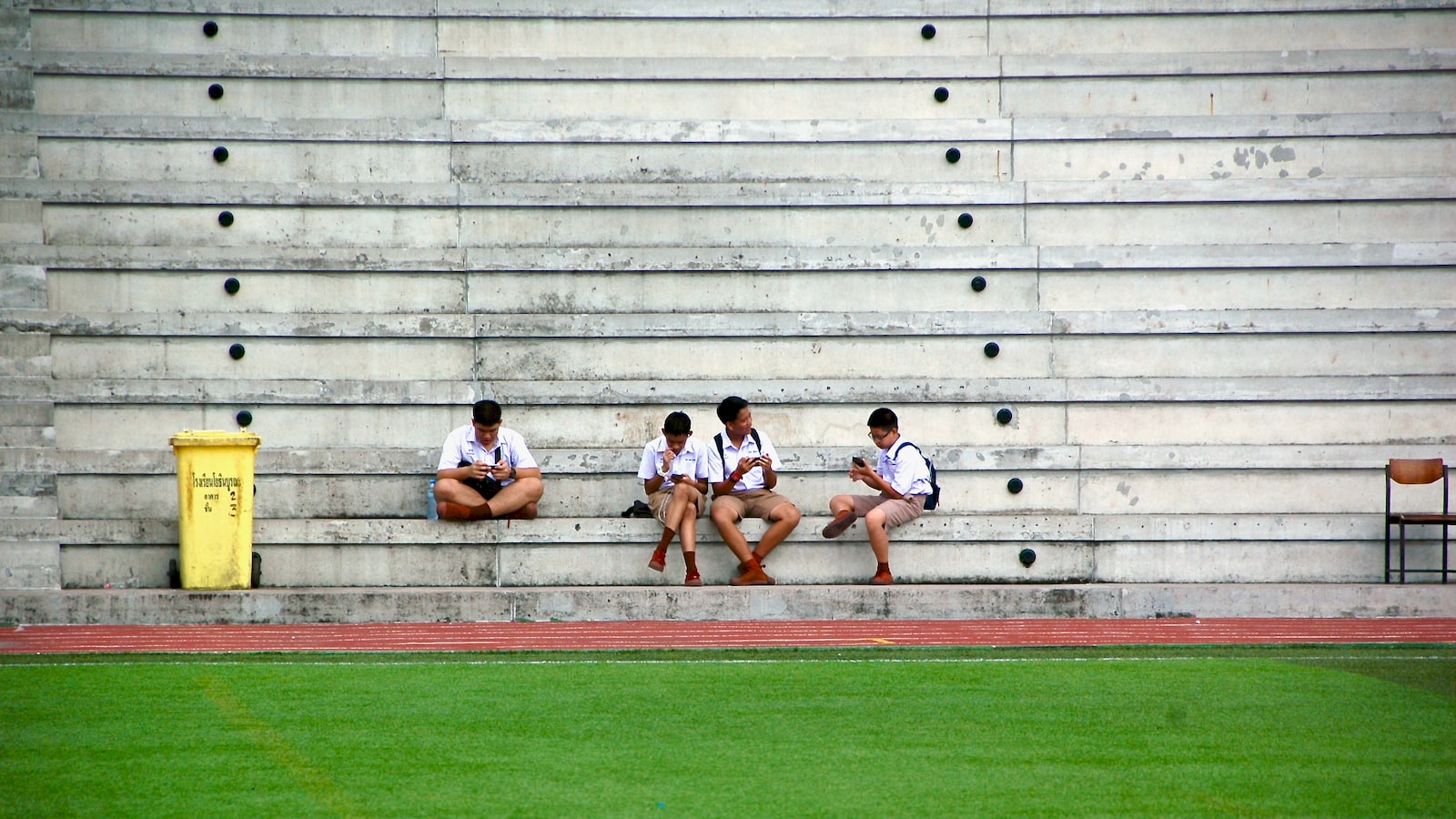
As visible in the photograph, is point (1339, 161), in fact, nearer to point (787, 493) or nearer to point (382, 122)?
point (787, 493)

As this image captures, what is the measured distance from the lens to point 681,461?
13477mm

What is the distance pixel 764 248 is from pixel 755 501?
2884mm

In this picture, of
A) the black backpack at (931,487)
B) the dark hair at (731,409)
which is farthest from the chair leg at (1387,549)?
the dark hair at (731,409)

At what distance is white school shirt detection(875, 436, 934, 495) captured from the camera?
13.6 m

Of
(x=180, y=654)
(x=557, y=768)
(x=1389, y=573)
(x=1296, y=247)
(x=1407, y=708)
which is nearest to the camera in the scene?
(x=557, y=768)

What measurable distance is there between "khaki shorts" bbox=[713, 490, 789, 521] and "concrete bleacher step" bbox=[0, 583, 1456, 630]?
98 centimetres

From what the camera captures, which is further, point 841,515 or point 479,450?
point 479,450

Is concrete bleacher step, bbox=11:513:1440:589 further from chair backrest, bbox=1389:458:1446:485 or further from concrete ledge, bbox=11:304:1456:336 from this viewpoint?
concrete ledge, bbox=11:304:1456:336

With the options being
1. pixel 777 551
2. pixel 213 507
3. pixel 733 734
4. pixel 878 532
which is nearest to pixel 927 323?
pixel 878 532

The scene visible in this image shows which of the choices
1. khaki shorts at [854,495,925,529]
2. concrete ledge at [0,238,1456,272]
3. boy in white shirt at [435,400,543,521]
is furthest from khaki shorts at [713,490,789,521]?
concrete ledge at [0,238,1456,272]

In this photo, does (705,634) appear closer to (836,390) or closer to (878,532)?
(878,532)

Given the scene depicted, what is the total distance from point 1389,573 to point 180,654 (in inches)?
411

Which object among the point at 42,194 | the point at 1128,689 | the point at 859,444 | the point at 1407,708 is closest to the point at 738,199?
the point at 859,444

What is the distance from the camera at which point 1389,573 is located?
46.0 feet
